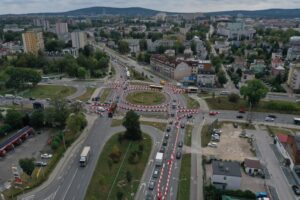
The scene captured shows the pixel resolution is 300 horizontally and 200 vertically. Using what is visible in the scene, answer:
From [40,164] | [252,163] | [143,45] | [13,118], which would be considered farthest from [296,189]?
[143,45]

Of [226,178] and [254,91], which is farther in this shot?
[254,91]

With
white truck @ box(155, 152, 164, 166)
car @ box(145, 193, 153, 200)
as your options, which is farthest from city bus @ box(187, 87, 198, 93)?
car @ box(145, 193, 153, 200)

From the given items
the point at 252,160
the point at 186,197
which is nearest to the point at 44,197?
the point at 186,197

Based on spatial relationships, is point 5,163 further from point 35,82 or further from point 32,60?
point 32,60

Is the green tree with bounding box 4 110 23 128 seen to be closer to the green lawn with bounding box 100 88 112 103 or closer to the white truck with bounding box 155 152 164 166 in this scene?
the green lawn with bounding box 100 88 112 103

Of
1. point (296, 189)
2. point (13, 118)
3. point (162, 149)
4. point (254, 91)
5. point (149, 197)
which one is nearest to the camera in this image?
point (149, 197)

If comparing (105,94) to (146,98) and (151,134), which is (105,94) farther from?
(151,134)

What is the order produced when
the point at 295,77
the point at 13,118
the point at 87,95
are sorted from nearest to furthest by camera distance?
the point at 13,118
the point at 87,95
the point at 295,77
